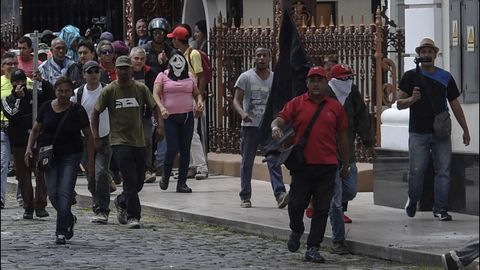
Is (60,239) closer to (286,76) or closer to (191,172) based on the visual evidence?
(286,76)

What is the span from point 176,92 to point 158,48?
6.26 feet

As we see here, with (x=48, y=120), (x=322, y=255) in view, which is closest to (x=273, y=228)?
(x=322, y=255)

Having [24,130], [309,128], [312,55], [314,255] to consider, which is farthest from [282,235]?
[312,55]

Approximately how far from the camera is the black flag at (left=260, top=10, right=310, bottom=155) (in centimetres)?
1439

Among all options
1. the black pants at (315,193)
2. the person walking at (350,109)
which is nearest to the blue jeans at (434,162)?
the person walking at (350,109)

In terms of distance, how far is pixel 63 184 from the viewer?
13.9 m

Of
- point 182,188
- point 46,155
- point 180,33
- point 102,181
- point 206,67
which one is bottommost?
point 182,188

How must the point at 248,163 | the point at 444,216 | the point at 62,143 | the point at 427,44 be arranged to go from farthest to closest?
1. the point at 248,163
2. the point at 444,216
3. the point at 427,44
4. the point at 62,143

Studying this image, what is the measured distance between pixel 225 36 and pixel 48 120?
7.23 m

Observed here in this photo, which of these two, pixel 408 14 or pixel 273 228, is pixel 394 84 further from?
pixel 273 228

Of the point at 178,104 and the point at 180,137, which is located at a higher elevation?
the point at 178,104

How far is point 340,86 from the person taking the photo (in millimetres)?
14062

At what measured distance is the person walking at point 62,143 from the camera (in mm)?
13789

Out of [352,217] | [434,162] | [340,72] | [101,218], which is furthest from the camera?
[101,218]
